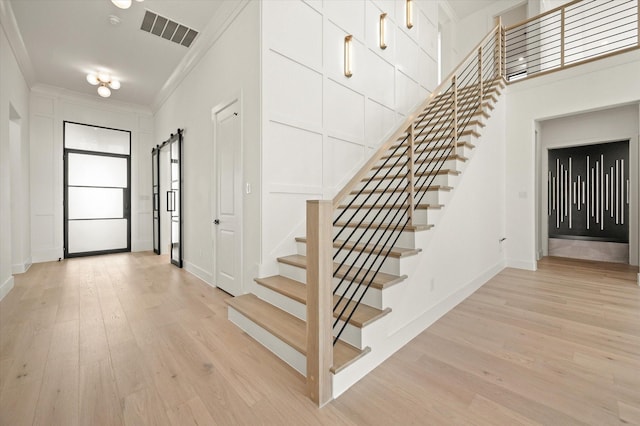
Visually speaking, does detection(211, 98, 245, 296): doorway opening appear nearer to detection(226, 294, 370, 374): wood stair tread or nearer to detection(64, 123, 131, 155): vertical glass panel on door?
detection(226, 294, 370, 374): wood stair tread

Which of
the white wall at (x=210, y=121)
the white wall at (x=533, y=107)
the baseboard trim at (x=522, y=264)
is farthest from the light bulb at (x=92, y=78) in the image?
the baseboard trim at (x=522, y=264)

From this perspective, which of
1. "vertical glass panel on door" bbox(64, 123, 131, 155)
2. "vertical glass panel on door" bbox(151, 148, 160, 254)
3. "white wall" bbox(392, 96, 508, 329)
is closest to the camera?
"white wall" bbox(392, 96, 508, 329)

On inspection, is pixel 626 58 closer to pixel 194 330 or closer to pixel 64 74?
pixel 194 330

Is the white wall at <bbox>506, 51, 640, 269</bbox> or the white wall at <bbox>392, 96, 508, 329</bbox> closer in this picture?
the white wall at <bbox>392, 96, 508, 329</bbox>

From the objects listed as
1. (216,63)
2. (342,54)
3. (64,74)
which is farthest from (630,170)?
(64,74)

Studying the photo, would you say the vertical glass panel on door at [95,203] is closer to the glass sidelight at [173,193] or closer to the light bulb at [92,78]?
the glass sidelight at [173,193]

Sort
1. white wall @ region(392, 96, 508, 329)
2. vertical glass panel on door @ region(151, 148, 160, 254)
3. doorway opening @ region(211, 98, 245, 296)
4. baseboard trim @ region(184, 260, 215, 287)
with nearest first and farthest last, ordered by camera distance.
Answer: white wall @ region(392, 96, 508, 329), doorway opening @ region(211, 98, 245, 296), baseboard trim @ region(184, 260, 215, 287), vertical glass panel on door @ region(151, 148, 160, 254)

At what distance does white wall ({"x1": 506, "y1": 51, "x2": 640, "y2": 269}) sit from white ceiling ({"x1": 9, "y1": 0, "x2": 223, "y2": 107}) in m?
5.13

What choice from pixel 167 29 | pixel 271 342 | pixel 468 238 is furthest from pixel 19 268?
pixel 468 238

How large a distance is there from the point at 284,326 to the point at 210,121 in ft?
10.4

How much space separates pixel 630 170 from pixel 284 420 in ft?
22.1

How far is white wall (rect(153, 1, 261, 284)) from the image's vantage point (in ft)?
9.71

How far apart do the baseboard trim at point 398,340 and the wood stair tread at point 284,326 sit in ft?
0.20

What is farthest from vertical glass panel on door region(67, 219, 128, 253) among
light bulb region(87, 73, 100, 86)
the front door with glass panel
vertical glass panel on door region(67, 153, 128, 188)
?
light bulb region(87, 73, 100, 86)
